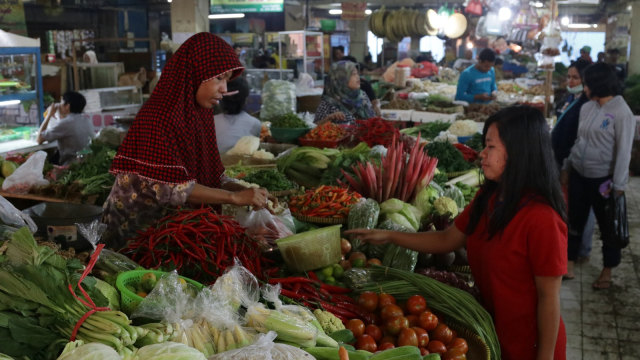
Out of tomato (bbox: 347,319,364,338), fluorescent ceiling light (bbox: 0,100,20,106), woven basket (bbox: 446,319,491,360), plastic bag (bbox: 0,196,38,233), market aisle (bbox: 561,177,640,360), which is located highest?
fluorescent ceiling light (bbox: 0,100,20,106)

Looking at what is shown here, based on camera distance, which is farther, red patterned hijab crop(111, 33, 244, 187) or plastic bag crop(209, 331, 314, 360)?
red patterned hijab crop(111, 33, 244, 187)

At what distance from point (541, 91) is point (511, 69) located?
7325 mm

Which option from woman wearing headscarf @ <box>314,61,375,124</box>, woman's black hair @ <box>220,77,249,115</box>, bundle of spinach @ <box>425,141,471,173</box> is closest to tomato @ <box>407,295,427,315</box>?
bundle of spinach @ <box>425,141,471,173</box>

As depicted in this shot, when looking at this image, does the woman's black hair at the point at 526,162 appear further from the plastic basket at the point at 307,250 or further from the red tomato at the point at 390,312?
the plastic basket at the point at 307,250

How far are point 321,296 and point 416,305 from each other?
0.42 metres

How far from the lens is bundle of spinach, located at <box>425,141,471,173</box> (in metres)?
5.44

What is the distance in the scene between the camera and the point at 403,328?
7.75ft

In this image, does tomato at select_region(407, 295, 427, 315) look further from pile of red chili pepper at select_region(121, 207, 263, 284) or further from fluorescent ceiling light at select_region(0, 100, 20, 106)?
fluorescent ceiling light at select_region(0, 100, 20, 106)

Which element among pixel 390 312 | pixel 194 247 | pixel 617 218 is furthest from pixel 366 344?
pixel 617 218

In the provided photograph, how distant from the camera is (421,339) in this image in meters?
2.33

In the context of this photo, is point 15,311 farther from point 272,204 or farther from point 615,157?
point 615,157

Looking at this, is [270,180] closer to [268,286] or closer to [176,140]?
[176,140]

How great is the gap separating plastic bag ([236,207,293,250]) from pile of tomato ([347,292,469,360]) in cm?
71

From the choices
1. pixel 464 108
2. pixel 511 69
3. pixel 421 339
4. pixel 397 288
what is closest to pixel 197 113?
A: pixel 397 288
